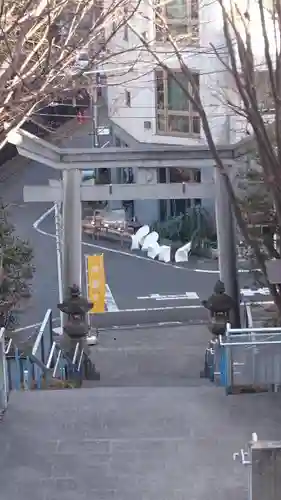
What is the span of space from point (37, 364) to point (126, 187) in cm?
478

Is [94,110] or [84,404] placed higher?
[94,110]

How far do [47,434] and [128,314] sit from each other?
11.6 meters

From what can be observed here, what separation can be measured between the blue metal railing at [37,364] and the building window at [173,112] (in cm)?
1103

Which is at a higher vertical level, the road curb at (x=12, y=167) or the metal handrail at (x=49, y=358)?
the road curb at (x=12, y=167)

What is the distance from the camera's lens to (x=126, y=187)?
50.8ft

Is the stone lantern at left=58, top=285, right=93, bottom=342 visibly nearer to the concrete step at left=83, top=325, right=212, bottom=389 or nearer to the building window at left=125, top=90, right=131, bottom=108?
the concrete step at left=83, top=325, right=212, bottom=389

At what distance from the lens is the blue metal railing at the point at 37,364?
9694mm

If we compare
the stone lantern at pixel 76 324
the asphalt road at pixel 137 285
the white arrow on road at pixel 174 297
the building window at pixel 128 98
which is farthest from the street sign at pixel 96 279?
the building window at pixel 128 98

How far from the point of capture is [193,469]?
26.1ft

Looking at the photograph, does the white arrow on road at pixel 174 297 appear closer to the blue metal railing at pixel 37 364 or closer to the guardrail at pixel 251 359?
the blue metal railing at pixel 37 364

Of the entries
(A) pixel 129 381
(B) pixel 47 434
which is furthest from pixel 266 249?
(B) pixel 47 434

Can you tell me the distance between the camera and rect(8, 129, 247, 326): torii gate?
1517 centimetres

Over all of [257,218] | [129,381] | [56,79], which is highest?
[56,79]

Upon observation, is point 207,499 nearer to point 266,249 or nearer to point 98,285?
point 266,249
